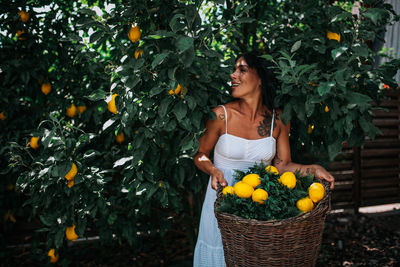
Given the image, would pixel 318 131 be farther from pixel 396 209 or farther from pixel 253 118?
pixel 396 209

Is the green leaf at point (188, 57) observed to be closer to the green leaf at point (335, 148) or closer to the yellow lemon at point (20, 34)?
the green leaf at point (335, 148)

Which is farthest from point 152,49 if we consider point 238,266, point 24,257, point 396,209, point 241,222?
point 396,209

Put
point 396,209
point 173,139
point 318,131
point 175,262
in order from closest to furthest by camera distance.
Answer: point 318,131
point 173,139
point 175,262
point 396,209

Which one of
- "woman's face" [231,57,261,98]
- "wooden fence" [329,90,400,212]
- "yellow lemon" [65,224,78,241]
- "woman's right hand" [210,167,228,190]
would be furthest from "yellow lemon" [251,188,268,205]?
"wooden fence" [329,90,400,212]

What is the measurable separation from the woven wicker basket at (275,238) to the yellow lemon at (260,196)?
13 centimetres

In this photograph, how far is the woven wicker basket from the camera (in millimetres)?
1188

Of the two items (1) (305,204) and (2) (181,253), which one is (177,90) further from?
(2) (181,253)

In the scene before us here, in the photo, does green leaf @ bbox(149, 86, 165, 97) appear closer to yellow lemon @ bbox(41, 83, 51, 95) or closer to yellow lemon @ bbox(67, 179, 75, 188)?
yellow lemon @ bbox(67, 179, 75, 188)

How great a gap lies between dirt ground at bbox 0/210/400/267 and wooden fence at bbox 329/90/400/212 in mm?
714

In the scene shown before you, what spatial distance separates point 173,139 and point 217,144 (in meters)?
0.39

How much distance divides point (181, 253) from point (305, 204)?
209 cm

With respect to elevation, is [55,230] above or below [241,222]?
below

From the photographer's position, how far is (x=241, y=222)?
3.94 feet

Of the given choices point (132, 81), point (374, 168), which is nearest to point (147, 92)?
point (132, 81)
